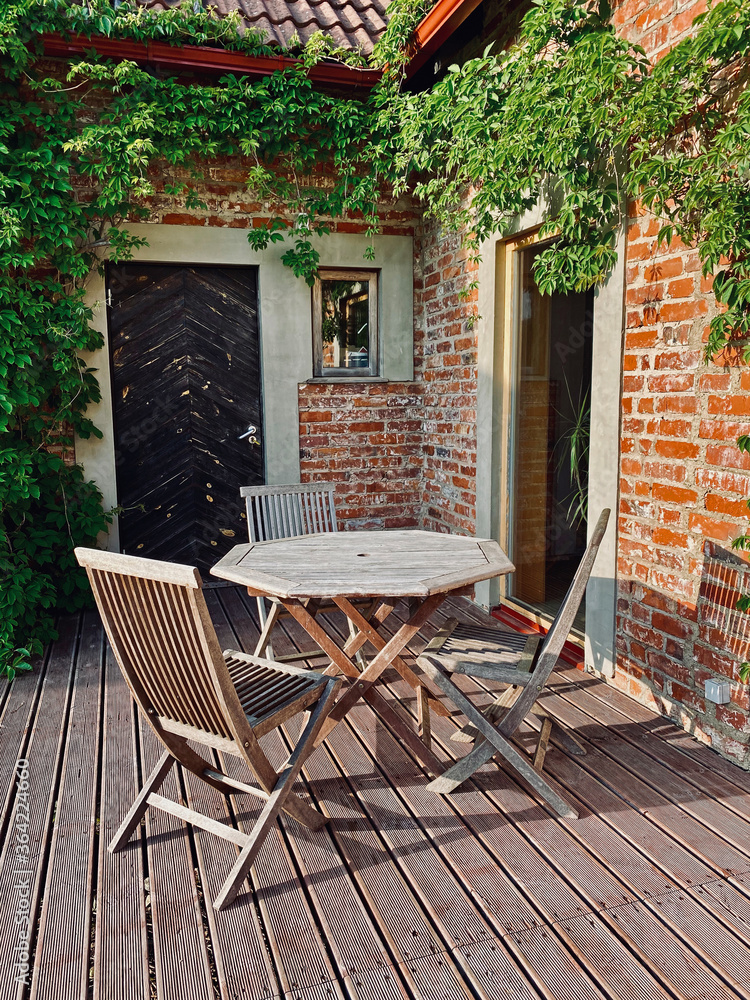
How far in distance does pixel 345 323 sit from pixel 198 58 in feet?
6.74

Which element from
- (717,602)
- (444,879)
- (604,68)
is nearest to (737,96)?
(604,68)

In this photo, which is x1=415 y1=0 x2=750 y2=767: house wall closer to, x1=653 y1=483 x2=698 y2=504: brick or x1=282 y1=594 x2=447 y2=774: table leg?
x1=653 y1=483 x2=698 y2=504: brick

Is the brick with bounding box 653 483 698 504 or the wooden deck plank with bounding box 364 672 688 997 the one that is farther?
the brick with bounding box 653 483 698 504

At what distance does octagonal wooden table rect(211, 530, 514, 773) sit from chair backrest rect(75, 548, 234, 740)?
51 cm

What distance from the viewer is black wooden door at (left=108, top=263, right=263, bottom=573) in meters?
5.31

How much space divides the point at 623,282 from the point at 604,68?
90 cm

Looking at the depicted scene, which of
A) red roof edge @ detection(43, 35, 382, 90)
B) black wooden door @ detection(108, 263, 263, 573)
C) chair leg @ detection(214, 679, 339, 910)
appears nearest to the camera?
chair leg @ detection(214, 679, 339, 910)

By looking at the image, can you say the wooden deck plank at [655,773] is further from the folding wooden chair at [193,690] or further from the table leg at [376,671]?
the folding wooden chair at [193,690]

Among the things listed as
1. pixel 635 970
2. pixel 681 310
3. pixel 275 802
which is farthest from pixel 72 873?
pixel 681 310

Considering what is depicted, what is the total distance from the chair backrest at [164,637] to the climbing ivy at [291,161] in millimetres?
2089

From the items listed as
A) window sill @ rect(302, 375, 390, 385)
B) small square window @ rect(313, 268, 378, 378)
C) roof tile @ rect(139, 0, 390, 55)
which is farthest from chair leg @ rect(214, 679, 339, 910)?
roof tile @ rect(139, 0, 390, 55)

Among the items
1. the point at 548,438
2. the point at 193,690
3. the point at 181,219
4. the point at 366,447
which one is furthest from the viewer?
the point at 366,447

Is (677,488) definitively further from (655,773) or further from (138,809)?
(138,809)

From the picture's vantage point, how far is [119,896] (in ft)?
7.18
